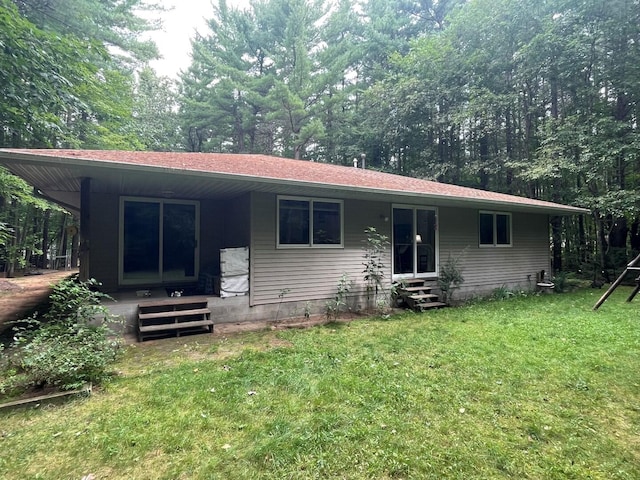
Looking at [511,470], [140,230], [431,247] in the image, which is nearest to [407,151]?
[431,247]

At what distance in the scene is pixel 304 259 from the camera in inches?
252

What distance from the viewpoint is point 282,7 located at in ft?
56.8

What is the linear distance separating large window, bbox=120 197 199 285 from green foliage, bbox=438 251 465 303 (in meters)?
5.51

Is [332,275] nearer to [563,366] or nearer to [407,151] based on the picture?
[563,366]

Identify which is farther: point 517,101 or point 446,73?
point 446,73

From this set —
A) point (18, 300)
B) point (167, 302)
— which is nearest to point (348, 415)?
point (167, 302)

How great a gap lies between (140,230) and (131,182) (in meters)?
1.48

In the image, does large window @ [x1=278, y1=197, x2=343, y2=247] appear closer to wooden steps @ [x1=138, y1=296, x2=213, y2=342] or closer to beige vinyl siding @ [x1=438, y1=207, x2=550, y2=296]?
wooden steps @ [x1=138, y1=296, x2=213, y2=342]

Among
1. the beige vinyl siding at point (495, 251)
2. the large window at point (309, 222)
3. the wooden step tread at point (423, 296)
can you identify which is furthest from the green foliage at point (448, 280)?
the large window at point (309, 222)

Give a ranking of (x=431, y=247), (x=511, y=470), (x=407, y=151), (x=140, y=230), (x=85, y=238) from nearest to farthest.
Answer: (x=511, y=470) < (x=85, y=238) < (x=140, y=230) < (x=431, y=247) < (x=407, y=151)

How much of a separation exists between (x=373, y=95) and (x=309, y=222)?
13680mm

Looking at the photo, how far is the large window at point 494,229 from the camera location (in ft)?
29.1

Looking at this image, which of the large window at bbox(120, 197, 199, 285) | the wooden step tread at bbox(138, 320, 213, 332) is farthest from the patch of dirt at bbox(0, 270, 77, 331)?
the wooden step tread at bbox(138, 320, 213, 332)

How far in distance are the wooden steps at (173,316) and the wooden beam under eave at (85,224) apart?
106 centimetres
